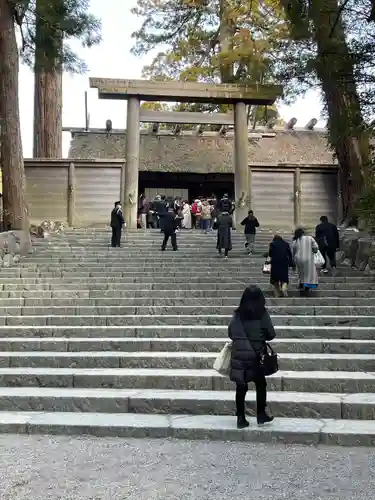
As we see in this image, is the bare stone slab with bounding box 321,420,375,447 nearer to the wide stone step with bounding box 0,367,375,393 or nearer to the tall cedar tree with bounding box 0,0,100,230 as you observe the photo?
the wide stone step with bounding box 0,367,375,393

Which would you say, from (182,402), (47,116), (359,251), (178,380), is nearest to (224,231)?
(359,251)

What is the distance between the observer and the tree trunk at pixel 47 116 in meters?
20.0

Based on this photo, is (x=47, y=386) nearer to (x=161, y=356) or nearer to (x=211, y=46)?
(x=161, y=356)

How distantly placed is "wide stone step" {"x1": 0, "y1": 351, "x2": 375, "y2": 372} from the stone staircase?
0.04 feet

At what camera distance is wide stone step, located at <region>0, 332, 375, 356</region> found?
7.81m

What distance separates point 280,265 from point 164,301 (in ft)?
6.62

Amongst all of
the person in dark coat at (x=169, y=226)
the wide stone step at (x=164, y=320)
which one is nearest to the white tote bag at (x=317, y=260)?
the wide stone step at (x=164, y=320)

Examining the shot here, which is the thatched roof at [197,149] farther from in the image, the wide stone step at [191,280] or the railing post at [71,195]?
the wide stone step at [191,280]

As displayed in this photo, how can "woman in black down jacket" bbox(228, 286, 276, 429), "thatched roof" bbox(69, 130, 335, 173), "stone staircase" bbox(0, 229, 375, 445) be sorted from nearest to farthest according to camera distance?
"woman in black down jacket" bbox(228, 286, 276, 429) < "stone staircase" bbox(0, 229, 375, 445) < "thatched roof" bbox(69, 130, 335, 173)

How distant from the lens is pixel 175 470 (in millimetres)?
4512

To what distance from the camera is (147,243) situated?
50.0ft

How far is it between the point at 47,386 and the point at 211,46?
18815 millimetres

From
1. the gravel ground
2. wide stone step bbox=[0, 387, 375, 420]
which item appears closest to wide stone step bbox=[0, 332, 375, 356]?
wide stone step bbox=[0, 387, 375, 420]

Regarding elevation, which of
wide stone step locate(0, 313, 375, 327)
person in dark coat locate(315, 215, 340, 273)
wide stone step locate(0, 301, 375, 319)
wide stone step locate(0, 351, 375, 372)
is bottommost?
wide stone step locate(0, 351, 375, 372)
